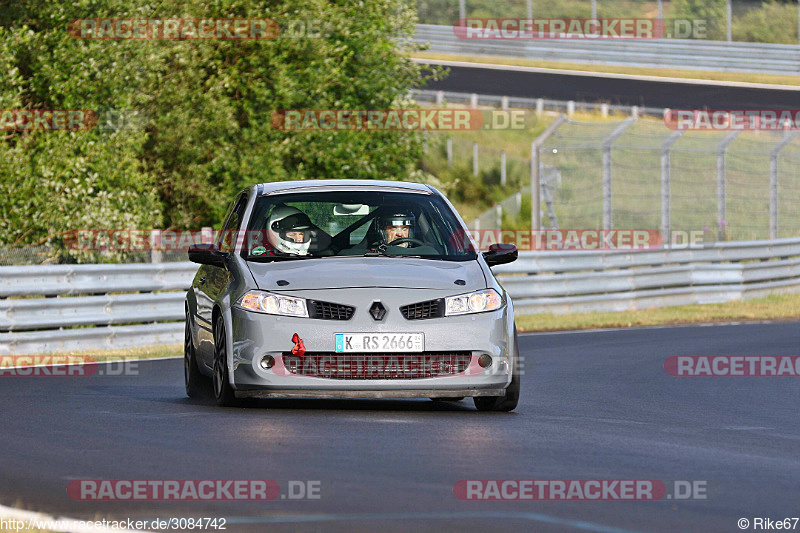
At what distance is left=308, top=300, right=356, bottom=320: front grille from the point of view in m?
9.68

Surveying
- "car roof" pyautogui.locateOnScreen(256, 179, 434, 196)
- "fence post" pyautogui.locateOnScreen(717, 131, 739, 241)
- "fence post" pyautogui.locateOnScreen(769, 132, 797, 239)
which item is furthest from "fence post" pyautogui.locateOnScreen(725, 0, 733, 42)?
"car roof" pyautogui.locateOnScreen(256, 179, 434, 196)

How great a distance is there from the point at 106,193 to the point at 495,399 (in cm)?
1313

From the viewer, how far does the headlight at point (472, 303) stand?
980cm

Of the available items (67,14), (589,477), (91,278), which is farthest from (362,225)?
(67,14)

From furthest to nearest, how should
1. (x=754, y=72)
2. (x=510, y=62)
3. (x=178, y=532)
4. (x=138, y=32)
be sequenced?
(x=510, y=62)
(x=754, y=72)
(x=138, y=32)
(x=178, y=532)

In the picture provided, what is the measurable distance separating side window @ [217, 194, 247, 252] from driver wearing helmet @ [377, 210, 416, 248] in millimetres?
977

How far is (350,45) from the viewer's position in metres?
28.1

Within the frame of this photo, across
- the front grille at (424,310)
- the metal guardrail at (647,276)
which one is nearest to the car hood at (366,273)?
the front grille at (424,310)

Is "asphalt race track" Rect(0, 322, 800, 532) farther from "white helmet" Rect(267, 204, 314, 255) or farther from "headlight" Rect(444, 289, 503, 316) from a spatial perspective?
"white helmet" Rect(267, 204, 314, 255)

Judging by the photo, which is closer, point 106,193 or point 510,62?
point 106,193

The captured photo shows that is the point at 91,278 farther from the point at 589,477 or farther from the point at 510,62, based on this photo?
the point at 510,62

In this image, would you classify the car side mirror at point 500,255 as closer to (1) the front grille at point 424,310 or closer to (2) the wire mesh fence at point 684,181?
(1) the front grille at point 424,310

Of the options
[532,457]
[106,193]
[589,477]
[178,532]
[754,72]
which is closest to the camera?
[178,532]

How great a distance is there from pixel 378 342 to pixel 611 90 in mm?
35737
